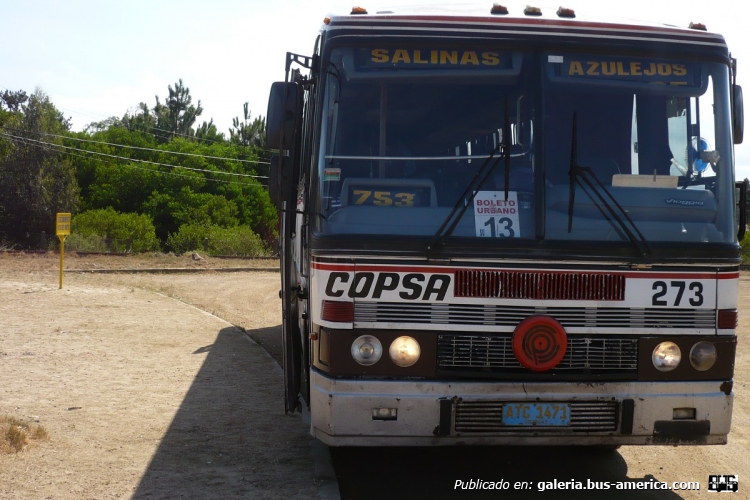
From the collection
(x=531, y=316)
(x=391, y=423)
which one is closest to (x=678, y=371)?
(x=531, y=316)

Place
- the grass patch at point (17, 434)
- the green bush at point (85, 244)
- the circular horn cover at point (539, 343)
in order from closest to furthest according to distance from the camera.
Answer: the circular horn cover at point (539, 343) → the grass patch at point (17, 434) → the green bush at point (85, 244)

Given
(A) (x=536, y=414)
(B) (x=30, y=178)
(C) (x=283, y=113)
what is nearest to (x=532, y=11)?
(C) (x=283, y=113)

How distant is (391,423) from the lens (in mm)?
4824

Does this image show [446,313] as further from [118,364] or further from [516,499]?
[118,364]

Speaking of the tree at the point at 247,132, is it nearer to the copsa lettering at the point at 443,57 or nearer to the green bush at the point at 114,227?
the green bush at the point at 114,227

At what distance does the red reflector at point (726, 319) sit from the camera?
5043 millimetres

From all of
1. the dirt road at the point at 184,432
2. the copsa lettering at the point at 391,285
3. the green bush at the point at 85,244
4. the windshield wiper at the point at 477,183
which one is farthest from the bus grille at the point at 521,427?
the green bush at the point at 85,244

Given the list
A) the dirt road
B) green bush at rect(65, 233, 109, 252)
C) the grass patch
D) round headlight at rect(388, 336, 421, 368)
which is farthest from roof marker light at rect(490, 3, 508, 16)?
green bush at rect(65, 233, 109, 252)

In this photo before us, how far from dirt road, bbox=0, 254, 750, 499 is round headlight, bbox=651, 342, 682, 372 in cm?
111

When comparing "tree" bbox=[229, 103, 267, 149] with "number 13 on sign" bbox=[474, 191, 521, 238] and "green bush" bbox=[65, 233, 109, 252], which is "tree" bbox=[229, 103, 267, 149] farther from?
"number 13 on sign" bbox=[474, 191, 521, 238]

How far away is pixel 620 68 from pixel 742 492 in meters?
2.96

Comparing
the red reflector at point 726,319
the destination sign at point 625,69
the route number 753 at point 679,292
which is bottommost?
the red reflector at point 726,319

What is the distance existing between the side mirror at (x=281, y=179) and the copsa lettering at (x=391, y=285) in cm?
97

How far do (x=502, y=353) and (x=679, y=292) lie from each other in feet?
3.70
